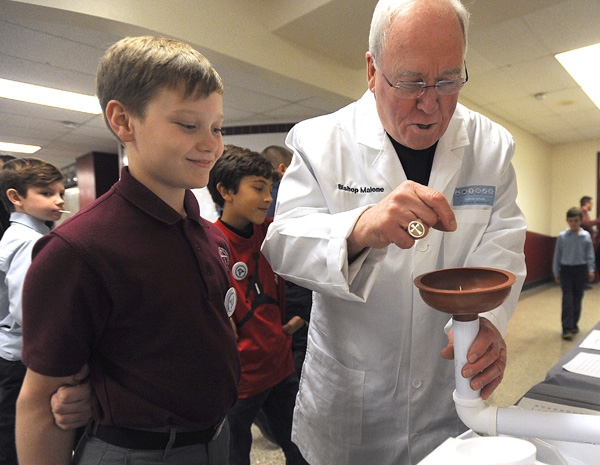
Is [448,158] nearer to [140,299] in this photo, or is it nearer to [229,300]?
[229,300]

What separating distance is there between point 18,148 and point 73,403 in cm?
881

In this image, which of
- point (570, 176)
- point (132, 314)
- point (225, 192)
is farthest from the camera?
point (570, 176)

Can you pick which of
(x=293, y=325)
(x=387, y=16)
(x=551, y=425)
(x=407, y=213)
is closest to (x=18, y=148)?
(x=293, y=325)

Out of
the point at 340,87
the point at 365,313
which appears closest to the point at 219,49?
the point at 340,87

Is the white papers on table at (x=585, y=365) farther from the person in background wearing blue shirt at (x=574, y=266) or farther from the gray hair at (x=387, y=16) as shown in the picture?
the person in background wearing blue shirt at (x=574, y=266)

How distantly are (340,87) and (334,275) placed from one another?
13.2ft

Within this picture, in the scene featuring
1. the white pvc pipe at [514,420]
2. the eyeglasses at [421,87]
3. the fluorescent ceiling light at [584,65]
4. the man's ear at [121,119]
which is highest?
the fluorescent ceiling light at [584,65]

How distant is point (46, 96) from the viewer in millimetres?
5047

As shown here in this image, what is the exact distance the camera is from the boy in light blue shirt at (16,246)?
1802mm

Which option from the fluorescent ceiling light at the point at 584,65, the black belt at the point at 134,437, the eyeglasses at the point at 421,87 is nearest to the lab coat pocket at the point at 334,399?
the black belt at the point at 134,437

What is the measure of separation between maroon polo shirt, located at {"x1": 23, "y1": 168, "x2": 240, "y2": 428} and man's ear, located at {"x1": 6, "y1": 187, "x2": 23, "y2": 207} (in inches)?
57.4

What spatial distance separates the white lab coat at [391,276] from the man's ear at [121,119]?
37 cm

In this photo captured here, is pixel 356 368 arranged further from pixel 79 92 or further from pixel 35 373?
pixel 79 92

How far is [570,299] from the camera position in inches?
188
